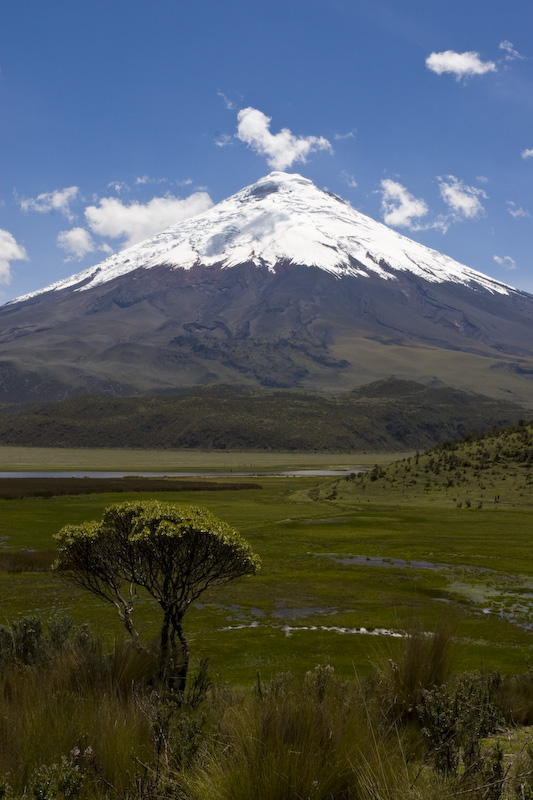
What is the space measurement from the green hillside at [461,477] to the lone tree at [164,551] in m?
39.4

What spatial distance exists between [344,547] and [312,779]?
27350mm

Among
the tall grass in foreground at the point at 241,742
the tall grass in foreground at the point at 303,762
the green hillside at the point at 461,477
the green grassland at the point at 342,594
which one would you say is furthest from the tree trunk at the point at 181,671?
the green hillside at the point at 461,477

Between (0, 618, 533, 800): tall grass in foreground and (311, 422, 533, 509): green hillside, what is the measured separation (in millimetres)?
41961

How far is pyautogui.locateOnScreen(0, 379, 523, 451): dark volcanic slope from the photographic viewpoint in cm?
16812

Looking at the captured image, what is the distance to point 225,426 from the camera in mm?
173125

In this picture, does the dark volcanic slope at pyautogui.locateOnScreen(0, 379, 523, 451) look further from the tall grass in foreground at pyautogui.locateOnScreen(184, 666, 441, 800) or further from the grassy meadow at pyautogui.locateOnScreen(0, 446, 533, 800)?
the tall grass in foreground at pyautogui.locateOnScreen(184, 666, 441, 800)

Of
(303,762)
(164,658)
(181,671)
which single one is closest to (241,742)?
(303,762)

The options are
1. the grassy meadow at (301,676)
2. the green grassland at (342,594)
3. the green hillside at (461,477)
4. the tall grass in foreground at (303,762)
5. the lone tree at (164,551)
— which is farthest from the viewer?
the green hillside at (461,477)

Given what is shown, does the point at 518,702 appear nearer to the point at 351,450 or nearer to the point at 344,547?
the point at 344,547

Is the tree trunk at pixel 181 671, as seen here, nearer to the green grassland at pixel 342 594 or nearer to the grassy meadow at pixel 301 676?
the grassy meadow at pixel 301 676

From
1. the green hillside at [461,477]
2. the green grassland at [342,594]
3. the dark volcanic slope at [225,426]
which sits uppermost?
the dark volcanic slope at [225,426]

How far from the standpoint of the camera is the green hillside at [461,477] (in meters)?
48.6

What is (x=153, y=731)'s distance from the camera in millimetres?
5566

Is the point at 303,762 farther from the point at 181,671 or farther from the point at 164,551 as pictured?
the point at 164,551
